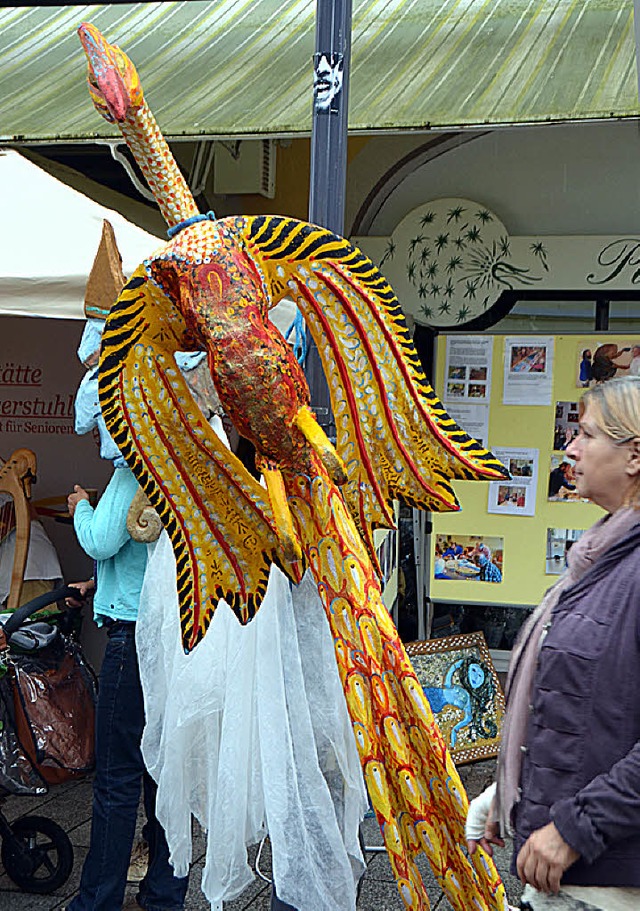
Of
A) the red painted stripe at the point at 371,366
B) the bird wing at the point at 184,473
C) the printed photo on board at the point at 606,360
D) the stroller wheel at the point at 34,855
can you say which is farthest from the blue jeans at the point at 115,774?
the printed photo on board at the point at 606,360

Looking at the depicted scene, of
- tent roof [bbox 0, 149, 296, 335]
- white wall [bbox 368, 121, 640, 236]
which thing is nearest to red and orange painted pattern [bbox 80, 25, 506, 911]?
tent roof [bbox 0, 149, 296, 335]

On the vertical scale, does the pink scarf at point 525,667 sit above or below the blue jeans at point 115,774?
above

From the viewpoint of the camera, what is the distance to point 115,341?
88.5 inches

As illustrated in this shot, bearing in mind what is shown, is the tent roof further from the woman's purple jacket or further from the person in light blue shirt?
the woman's purple jacket

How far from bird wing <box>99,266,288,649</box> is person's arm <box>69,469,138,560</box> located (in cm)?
71

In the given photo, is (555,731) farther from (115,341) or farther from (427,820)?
(115,341)

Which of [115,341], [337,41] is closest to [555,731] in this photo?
[115,341]

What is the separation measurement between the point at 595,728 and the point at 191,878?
2437mm

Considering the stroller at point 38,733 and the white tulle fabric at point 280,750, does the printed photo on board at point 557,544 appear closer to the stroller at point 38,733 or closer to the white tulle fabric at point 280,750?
the stroller at point 38,733

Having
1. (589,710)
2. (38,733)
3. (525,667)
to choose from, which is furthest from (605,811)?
(38,733)

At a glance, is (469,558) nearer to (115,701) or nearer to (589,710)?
(115,701)

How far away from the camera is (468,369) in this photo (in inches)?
220

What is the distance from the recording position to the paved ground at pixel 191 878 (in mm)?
3543

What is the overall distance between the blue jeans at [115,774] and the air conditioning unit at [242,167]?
357 cm
